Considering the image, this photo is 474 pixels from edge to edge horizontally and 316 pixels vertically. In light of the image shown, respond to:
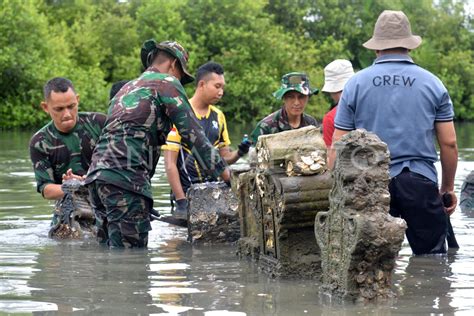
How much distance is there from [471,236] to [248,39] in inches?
2284

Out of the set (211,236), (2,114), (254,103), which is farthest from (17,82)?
(211,236)

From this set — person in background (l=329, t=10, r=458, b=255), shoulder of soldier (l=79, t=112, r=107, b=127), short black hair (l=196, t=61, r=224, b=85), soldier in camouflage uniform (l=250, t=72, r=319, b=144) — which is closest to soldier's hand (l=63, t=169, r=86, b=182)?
shoulder of soldier (l=79, t=112, r=107, b=127)

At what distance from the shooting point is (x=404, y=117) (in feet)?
26.2

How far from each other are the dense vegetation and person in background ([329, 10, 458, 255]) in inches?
1748

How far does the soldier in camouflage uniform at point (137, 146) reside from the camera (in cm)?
914

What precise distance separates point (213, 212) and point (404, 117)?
275 cm

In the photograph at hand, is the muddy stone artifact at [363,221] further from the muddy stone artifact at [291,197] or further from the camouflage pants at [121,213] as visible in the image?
the camouflage pants at [121,213]

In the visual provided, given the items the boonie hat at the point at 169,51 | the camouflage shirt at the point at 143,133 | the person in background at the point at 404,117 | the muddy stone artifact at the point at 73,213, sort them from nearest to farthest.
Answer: the person in background at the point at 404,117 → the camouflage shirt at the point at 143,133 → the boonie hat at the point at 169,51 → the muddy stone artifact at the point at 73,213

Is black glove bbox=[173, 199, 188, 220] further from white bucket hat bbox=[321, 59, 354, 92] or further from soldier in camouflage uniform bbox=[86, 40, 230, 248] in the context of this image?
soldier in camouflage uniform bbox=[86, 40, 230, 248]

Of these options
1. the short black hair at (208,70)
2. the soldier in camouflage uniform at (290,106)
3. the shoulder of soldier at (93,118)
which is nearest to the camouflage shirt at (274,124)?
the soldier in camouflage uniform at (290,106)

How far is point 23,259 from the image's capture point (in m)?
9.12

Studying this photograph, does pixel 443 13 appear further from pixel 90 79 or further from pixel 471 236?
pixel 471 236

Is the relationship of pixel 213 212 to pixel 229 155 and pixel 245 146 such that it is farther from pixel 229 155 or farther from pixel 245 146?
pixel 229 155

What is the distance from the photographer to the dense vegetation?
53.8 metres
